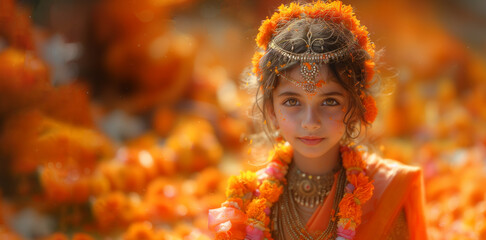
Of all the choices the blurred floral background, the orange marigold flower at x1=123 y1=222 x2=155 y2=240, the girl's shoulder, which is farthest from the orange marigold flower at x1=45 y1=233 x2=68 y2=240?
the girl's shoulder

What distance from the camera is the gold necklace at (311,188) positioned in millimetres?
1653

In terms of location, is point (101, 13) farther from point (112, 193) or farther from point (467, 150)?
point (467, 150)

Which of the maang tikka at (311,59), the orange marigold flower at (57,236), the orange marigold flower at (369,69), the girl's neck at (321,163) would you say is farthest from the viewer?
the orange marigold flower at (57,236)

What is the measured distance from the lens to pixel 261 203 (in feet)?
5.24

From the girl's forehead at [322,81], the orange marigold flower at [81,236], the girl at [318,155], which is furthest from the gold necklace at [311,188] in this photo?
the orange marigold flower at [81,236]

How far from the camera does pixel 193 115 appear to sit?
11.0 feet

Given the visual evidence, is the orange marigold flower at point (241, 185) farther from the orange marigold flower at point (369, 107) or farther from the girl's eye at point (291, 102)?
the orange marigold flower at point (369, 107)

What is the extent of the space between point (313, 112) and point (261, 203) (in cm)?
37

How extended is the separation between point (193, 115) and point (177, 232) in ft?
3.82

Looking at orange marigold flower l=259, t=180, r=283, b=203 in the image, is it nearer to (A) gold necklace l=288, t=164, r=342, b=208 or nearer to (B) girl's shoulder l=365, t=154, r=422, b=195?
(A) gold necklace l=288, t=164, r=342, b=208

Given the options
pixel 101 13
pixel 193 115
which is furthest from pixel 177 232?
pixel 101 13

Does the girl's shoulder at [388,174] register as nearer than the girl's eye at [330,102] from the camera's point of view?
No

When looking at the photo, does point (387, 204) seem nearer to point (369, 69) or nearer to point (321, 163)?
point (321, 163)

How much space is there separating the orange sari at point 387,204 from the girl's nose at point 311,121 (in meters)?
0.29
